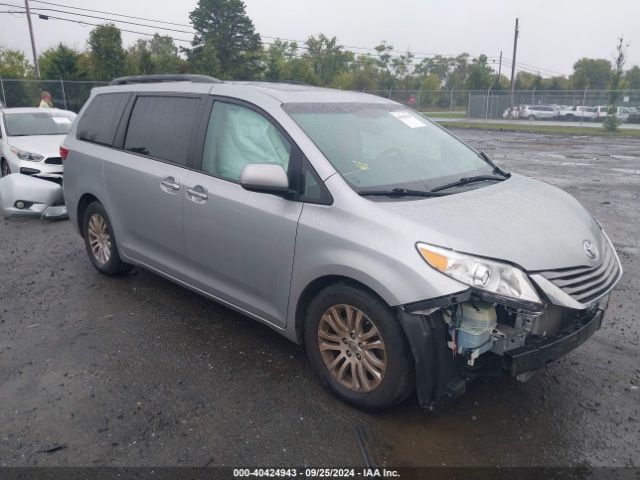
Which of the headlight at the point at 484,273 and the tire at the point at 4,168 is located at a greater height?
the headlight at the point at 484,273

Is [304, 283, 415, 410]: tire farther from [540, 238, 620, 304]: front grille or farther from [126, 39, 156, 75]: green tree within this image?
[126, 39, 156, 75]: green tree

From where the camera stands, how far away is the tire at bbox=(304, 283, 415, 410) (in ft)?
9.63

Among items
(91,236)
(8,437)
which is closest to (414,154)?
(8,437)

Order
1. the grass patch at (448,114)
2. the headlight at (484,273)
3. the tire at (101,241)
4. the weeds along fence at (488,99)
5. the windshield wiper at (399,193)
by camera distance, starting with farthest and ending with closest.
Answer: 1. the grass patch at (448,114)
2. the weeds along fence at (488,99)
3. the tire at (101,241)
4. the windshield wiper at (399,193)
5. the headlight at (484,273)

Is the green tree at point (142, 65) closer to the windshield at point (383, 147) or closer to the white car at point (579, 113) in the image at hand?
the windshield at point (383, 147)

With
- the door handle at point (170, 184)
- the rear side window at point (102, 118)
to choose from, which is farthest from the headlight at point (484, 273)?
the rear side window at point (102, 118)

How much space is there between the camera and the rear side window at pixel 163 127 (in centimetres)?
424

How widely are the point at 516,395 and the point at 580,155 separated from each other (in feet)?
53.5

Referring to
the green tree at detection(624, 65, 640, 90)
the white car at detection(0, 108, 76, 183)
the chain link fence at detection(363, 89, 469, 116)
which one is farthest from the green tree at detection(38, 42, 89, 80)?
the green tree at detection(624, 65, 640, 90)

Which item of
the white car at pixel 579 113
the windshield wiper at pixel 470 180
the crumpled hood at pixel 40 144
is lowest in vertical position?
the white car at pixel 579 113

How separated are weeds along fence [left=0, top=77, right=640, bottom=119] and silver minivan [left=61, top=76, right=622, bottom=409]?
83.0 feet

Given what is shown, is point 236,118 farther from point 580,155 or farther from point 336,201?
point 580,155

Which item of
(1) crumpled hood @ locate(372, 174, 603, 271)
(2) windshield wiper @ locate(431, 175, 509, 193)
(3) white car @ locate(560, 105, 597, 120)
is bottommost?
(3) white car @ locate(560, 105, 597, 120)

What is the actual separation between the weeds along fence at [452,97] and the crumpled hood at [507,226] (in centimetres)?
2766
